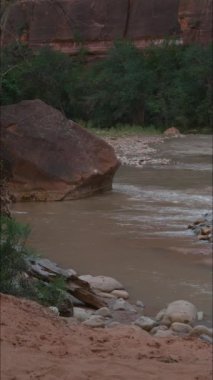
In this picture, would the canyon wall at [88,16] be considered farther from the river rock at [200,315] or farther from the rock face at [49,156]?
the rock face at [49,156]

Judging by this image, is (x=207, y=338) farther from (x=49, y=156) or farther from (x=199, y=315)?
(x=49, y=156)

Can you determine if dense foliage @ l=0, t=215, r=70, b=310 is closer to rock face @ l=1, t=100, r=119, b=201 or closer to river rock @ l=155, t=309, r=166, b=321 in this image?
river rock @ l=155, t=309, r=166, b=321

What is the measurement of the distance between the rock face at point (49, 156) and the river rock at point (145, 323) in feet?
29.1

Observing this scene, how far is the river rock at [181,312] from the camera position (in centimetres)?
717

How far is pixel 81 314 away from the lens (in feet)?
22.2

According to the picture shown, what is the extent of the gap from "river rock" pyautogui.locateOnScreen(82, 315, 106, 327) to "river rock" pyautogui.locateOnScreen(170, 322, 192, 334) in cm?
67

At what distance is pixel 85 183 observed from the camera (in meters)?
16.3

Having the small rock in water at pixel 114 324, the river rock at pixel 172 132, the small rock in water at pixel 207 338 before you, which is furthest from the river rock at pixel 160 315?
the river rock at pixel 172 132

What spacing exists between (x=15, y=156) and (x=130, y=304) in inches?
346

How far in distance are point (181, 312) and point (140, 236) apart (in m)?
4.60

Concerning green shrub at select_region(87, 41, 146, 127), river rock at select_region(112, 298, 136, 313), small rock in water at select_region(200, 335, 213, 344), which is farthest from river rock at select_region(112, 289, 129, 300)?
green shrub at select_region(87, 41, 146, 127)

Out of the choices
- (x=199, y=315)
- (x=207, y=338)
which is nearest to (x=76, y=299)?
(x=199, y=315)

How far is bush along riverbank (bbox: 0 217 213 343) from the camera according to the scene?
6.42 metres

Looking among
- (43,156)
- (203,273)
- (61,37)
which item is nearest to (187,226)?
(203,273)
